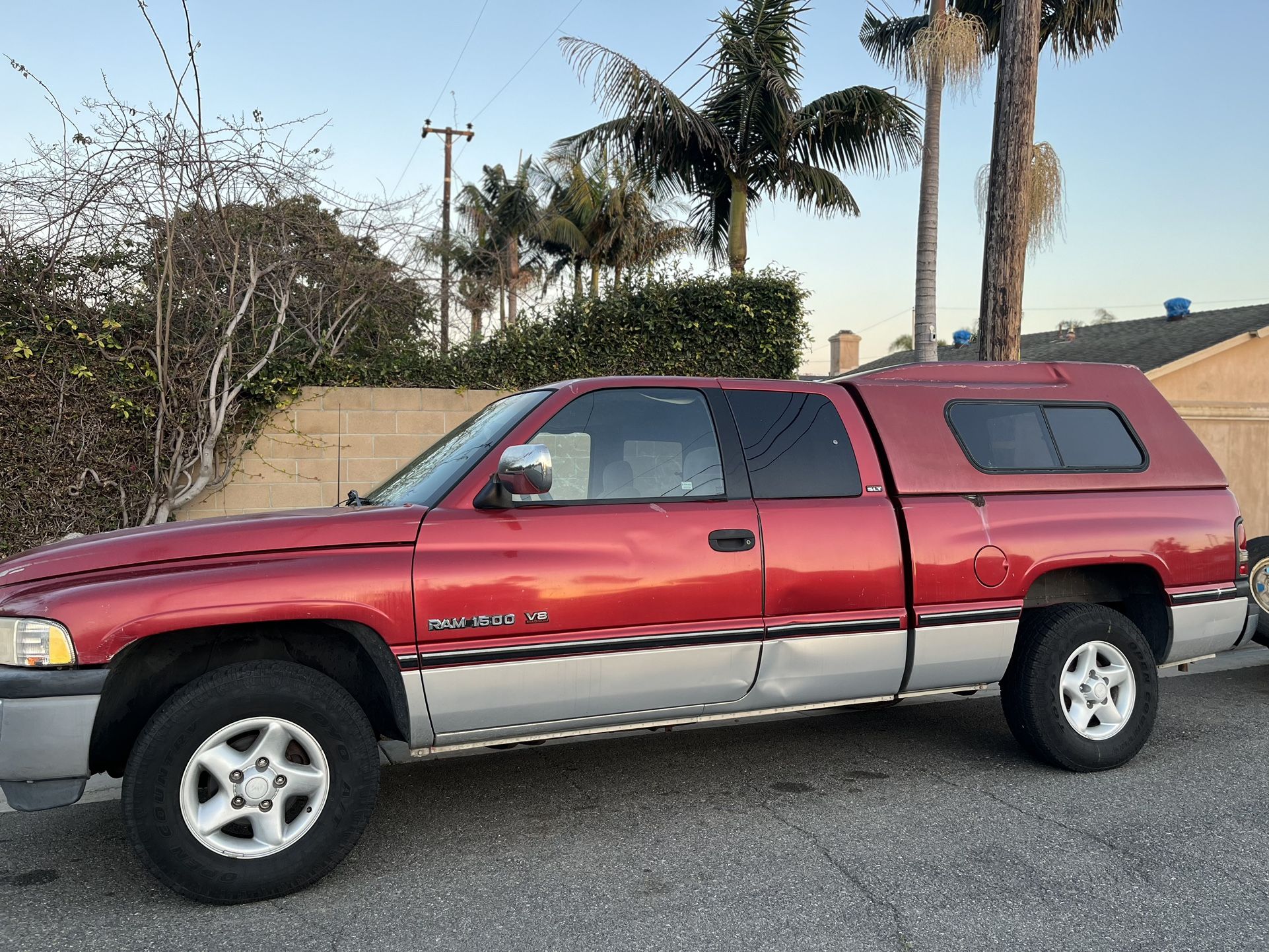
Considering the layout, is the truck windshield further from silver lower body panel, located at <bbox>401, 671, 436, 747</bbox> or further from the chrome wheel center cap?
the chrome wheel center cap

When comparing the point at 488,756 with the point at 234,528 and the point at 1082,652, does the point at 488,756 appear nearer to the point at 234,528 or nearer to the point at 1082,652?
the point at 234,528

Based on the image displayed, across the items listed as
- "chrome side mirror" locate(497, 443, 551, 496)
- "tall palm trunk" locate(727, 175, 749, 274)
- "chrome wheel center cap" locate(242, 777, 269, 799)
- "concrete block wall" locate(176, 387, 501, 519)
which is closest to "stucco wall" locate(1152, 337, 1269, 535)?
"tall palm trunk" locate(727, 175, 749, 274)

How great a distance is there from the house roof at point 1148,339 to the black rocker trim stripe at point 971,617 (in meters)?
12.1

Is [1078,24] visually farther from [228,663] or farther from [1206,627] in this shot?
[228,663]

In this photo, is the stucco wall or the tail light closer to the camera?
the tail light

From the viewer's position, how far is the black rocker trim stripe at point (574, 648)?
11.8ft

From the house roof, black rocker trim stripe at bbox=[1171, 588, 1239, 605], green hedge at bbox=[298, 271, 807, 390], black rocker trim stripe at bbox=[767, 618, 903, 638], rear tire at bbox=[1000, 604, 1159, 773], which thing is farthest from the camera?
the house roof

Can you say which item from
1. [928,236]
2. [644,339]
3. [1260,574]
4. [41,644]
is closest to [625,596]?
[41,644]

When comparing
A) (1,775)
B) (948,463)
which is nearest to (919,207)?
(948,463)

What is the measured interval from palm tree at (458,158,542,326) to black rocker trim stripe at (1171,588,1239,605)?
22241mm

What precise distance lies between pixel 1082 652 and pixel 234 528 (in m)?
3.96

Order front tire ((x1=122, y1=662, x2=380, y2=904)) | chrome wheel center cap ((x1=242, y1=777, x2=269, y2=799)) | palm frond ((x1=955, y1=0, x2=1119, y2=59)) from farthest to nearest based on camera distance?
palm frond ((x1=955, y1=0, x2=1119, y2=59))
chrome wheel center cap ((x1=242, y1=777, x2=269, y2=799))
front tire ((x1=122, y1=662, x2=380, y2=904))

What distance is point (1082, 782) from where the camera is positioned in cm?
460

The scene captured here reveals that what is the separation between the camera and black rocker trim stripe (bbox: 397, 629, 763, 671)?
3.60m
